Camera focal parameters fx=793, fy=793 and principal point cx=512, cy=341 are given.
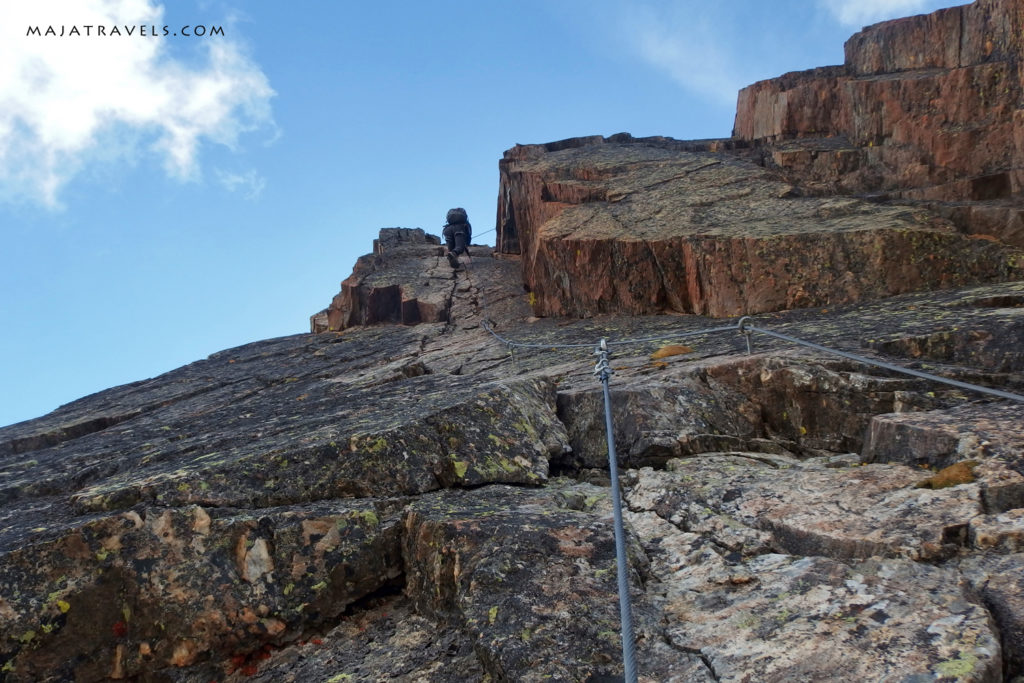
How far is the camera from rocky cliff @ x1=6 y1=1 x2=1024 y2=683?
457 centimetres

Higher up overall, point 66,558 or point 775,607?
point 66,558

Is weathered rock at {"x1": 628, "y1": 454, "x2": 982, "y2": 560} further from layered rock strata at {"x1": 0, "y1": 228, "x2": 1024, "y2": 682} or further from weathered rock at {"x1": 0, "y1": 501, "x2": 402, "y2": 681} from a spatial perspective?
weathered rock at {"x1": 0, "y1": 501, "x2": 402, "y2": 681}

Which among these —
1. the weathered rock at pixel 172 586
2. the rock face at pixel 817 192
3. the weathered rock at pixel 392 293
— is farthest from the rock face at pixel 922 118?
the weathered rock at pixel 172 586

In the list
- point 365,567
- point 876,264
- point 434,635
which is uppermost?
point 876,264

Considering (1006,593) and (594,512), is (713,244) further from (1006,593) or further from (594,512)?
(1006,593)

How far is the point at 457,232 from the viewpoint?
2353 centimetres

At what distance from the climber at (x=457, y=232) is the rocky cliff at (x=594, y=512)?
11895mm

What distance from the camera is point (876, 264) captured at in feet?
36.3

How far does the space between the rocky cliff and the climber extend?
11895 mm

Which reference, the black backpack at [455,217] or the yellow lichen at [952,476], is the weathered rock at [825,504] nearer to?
the yellow lichen at [952,476]

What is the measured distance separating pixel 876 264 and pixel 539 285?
6129mm

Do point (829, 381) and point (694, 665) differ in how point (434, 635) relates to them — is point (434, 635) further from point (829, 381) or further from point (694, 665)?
point (829, 381)

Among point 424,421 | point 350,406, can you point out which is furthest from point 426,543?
point 350,406

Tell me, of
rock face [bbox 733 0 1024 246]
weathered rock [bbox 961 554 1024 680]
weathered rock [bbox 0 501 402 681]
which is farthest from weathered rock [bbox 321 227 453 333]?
weathered rock [bbox 961 554 1024 680]
